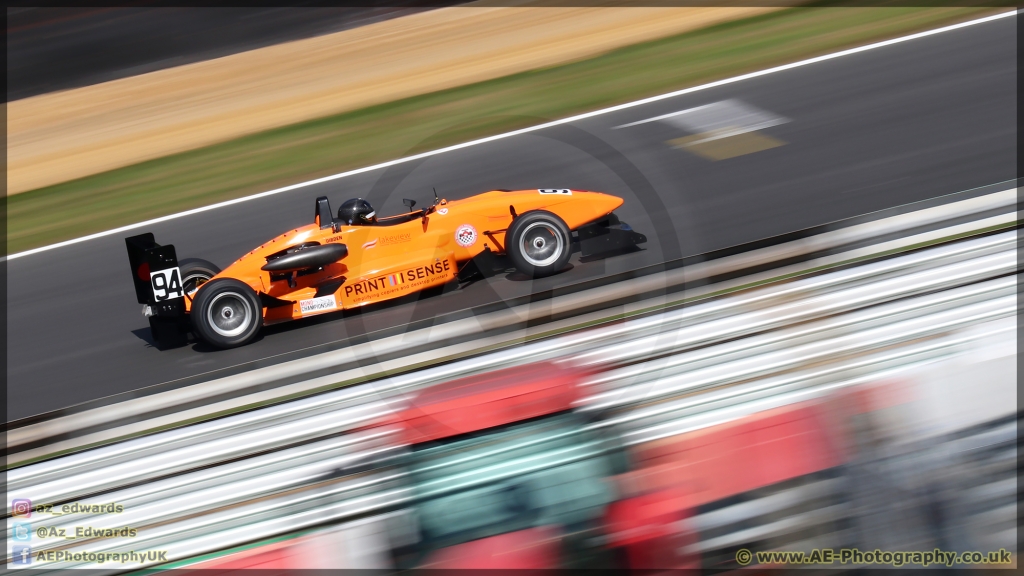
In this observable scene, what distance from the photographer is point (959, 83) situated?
10.1 m

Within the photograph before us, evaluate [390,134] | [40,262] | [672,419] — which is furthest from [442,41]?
[672,419]

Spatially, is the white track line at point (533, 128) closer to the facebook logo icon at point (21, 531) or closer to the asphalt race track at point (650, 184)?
the asphalt race track at point (650, 184)

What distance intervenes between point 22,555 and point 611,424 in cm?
283

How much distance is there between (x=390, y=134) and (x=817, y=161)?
548 cm

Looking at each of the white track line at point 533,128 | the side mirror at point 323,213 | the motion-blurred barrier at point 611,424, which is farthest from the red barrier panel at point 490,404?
the white track line at point 533,128

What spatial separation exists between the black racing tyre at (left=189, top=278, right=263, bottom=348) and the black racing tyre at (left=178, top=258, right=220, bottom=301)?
54cm

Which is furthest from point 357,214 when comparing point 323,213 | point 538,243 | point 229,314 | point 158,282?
point 158,282

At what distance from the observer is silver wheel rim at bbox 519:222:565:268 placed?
24.7 feet

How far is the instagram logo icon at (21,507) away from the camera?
185 inches

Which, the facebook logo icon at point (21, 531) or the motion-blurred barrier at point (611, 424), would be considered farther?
the facebook logo icon at point (21, 531)

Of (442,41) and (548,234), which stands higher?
(442,41)

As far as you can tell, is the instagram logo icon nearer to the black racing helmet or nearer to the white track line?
the black racing helmet

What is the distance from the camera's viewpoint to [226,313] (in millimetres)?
7453

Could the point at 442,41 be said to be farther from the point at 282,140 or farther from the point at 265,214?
the point at 265,214
